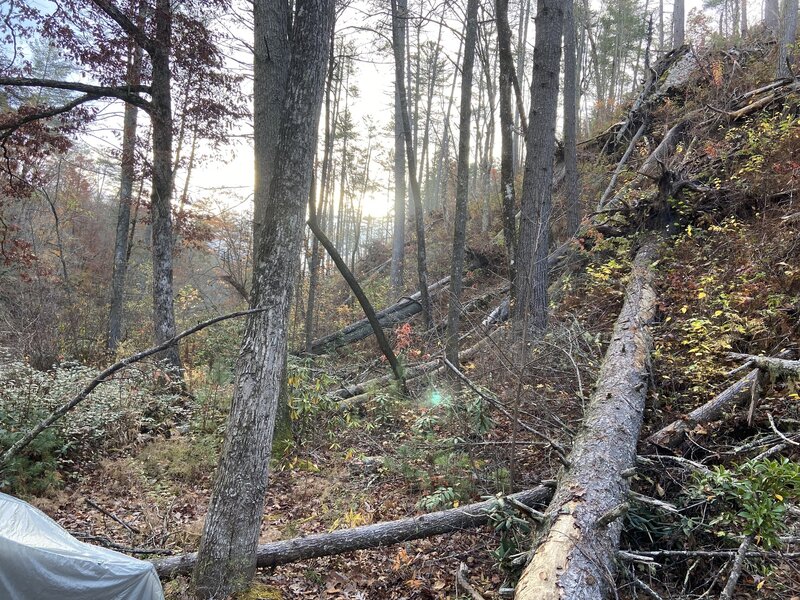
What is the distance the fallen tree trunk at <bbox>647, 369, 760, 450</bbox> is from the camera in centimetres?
409

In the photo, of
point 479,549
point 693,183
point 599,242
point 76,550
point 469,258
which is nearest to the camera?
point 76,550

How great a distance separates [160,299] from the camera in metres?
9.01

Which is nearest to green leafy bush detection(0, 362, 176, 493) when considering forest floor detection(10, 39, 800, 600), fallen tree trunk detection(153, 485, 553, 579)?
forest floor detection(10, 39, 800, 600)

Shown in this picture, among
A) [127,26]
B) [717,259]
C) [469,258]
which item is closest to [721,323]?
[717,259]

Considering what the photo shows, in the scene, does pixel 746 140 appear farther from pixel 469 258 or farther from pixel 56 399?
pixel 56 399

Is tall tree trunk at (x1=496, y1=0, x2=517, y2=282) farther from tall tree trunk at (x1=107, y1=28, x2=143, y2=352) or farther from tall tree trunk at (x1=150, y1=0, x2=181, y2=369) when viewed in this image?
tall tree trunk at (x1=107, y1=28, x2=143, y2=352)

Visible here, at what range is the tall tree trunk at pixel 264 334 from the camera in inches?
138

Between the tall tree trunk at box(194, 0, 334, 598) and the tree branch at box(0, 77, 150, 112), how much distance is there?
6621 mm

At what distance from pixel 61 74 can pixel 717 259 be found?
22.8 metres

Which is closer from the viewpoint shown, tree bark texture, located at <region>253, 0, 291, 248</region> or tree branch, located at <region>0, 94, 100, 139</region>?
tree bark texture, located at <region>253, 0, 291, 248</region>

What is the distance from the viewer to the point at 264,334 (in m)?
3.58

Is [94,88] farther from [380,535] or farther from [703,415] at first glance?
[703,415]

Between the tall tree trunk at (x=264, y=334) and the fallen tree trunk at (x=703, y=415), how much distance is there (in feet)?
11.3

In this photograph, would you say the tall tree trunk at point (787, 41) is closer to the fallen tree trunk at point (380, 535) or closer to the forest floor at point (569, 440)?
the forest floor at point (569, 440)
